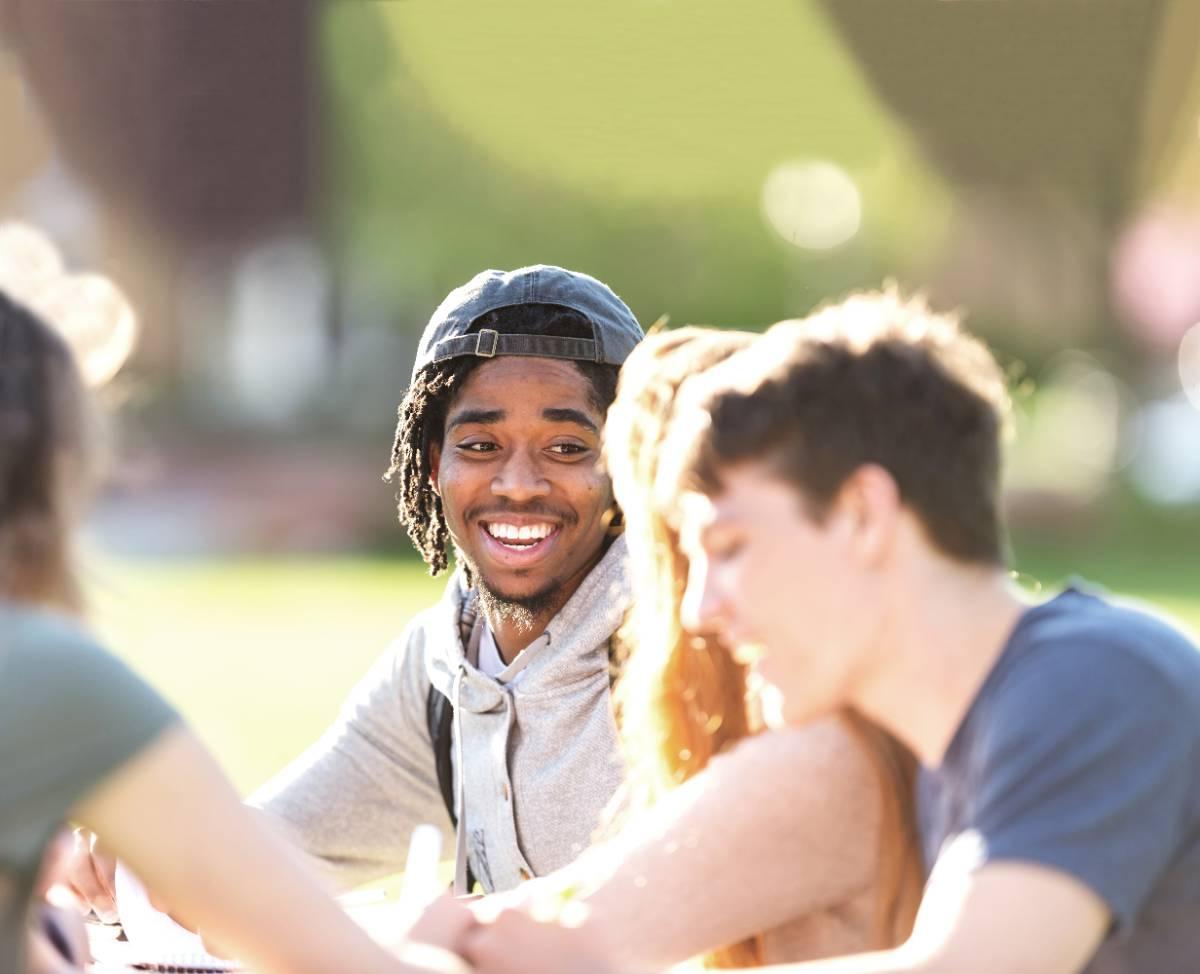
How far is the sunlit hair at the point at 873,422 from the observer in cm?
233

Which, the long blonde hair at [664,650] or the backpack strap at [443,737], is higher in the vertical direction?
the long blonde hair at [664,650]

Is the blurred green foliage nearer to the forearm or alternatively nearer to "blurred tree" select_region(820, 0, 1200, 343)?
"blurred tree" select_region(820, 0, 1200, 343)

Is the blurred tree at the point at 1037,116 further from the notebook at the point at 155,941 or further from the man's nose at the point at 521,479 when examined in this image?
the notebook at the point at 155,941

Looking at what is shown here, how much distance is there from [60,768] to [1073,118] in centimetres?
3138

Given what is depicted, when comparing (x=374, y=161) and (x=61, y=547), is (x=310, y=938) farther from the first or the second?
(x=374, y=161)

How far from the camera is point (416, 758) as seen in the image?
3955 millimetres

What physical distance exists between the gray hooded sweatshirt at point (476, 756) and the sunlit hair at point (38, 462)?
1.61 metres

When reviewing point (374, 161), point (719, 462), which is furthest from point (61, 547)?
point (374, 161)

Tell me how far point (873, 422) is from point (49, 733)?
105 cm

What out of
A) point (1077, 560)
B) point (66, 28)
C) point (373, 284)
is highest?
point (66, 28)

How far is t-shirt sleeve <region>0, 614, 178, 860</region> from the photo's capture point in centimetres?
207

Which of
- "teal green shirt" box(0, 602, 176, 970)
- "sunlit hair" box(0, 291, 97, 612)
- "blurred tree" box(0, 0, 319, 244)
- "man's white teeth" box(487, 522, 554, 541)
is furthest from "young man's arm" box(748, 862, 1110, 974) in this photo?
"blurred tree" box(0, 0, 319, 244)

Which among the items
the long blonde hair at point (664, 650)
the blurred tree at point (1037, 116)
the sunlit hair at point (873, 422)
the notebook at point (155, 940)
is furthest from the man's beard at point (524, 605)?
the blurred tree at point (1037, 116)

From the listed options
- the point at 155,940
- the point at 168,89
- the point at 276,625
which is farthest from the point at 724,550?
the point at 168,89
